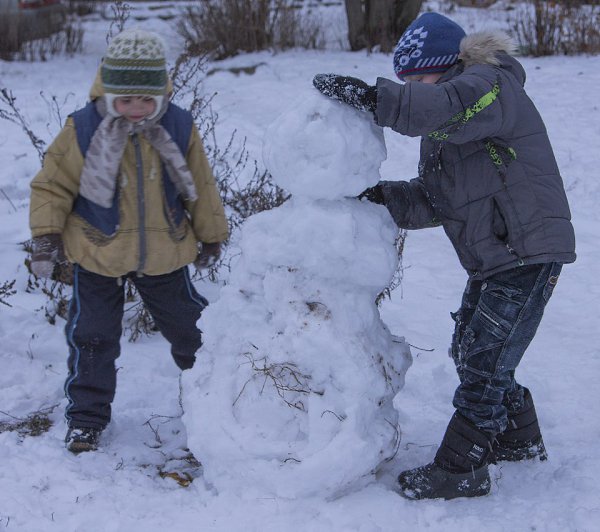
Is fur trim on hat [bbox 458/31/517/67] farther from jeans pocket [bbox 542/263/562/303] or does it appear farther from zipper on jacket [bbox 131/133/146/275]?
zipper on jacket [bbox 131/133/146/275]

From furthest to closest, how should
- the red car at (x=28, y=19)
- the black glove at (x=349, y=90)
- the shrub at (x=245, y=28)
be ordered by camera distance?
the red car at (x=28, y=19)
the shrub at (x=245, y=28)
the black glove at (x=349, y=90)

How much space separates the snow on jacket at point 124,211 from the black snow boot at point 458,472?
1.16 m

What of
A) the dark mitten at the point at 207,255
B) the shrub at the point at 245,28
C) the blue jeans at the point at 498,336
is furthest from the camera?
the shrub at the point at 245,28

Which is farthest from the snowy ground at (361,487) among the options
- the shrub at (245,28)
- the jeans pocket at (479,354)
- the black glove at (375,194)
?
the shrub at (245,28)

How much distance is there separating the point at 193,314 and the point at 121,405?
1.88 feet

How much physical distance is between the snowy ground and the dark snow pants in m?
A: 0.17

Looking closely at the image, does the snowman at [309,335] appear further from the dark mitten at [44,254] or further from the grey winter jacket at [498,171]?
the dark mitten at [44,254]

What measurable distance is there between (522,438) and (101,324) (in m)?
1.62

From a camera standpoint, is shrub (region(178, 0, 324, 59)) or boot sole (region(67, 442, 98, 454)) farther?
shrub (region(178, 0, 324, 59))

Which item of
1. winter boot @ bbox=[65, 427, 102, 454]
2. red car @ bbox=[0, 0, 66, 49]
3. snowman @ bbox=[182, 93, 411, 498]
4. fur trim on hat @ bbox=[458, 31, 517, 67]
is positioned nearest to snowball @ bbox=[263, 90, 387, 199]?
snowman @ bbox=[182, 93, 411, 498]

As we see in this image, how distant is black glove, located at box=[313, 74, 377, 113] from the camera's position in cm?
216

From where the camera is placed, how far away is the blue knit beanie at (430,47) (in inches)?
92.2

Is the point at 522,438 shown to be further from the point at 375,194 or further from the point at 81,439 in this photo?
the point at 81,439

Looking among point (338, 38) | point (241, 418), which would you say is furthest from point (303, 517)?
point (338, 38)
